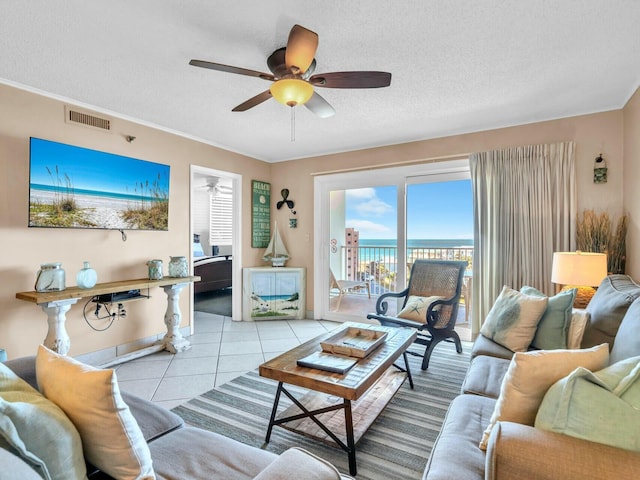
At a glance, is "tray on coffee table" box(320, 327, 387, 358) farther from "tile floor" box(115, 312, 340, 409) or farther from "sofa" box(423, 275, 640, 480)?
"tile floor" box(115, 312, 340, 409)

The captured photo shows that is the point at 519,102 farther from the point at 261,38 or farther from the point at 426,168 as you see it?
the point at 261,38

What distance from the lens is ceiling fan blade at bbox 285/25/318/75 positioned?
163 cm

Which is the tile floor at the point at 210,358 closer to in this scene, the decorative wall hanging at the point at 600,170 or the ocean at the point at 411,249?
the ocean at the point at 411,249

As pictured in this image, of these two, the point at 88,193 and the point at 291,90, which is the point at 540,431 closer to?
the point at 291,90

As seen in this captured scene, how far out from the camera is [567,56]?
220 cm

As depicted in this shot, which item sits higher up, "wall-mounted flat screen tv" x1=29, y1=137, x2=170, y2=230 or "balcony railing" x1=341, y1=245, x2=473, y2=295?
"wall-mounted flat screen tv" x1=29, y1=137, x2=170, y2=230

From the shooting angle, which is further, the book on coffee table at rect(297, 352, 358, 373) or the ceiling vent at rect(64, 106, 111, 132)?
the ceiling vent at rect(64, 106, 111, 132)

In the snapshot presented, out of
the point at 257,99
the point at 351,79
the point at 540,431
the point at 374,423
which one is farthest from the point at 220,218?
the point at 540,431

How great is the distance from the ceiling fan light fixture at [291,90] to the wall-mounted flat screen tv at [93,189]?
82.6 inches

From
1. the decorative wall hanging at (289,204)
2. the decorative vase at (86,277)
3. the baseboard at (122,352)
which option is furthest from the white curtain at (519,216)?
the decorative vase at (86,277)

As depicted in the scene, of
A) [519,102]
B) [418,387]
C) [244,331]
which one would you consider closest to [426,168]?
[519,102]

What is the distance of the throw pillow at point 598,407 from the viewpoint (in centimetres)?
89

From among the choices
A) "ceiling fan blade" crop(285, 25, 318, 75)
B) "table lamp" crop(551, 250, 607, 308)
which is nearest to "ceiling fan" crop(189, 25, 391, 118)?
"ceiling fan blade" crop(285, 25, 318, 75)

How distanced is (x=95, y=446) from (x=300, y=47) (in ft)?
6.16
